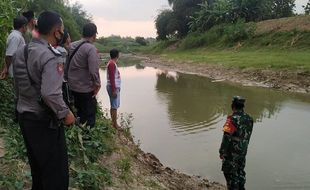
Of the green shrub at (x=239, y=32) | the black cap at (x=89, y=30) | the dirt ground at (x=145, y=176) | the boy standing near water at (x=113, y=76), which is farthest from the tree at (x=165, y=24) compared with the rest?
the black cap at (x=89, y=30)

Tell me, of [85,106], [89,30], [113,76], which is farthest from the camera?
[113,76]

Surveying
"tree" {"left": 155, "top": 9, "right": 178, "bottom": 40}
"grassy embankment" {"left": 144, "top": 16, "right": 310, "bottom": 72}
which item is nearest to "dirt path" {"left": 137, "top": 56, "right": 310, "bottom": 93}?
"grassy embankment" {"left": 144, "top": 16, "right": 310, "bottom": 72}

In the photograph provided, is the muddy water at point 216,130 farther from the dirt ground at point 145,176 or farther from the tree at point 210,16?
the tree at point 210,16

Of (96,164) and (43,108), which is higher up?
(43,108)

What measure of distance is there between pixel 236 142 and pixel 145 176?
1.45 m

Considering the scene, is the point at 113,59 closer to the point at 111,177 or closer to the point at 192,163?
the point at 192,163

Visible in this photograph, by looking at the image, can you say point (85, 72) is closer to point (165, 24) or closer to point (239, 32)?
point (239, 32)

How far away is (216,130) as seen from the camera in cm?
1095

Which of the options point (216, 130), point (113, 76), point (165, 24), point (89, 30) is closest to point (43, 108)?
point (89, 30)

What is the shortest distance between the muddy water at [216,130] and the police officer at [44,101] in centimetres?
407

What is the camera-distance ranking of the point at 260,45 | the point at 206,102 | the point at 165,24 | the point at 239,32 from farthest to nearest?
1. the point at 165,24
2. the point at 239,32
3. the point at 260,45
4. the point at 206,102

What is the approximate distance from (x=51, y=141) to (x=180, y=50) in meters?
46.2

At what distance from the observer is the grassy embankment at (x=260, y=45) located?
914 inches

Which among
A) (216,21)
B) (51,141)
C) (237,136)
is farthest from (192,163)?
(216,21)
